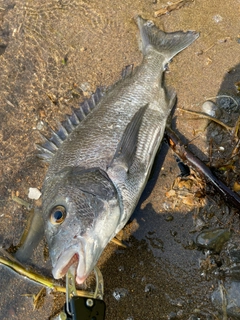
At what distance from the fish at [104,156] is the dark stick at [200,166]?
164 mm

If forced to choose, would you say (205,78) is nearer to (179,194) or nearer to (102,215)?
(179,194)

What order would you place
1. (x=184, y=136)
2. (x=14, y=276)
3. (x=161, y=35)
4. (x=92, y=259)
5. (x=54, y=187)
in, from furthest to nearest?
(x=161, y=35) → (x=184, y=136) → (x=14, y=276) → (x=54, y=187) → (x=92, y=259)

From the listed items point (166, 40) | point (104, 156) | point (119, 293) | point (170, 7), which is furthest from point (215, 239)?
point (170, 7)

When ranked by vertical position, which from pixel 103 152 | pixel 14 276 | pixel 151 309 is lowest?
pixel 151 309

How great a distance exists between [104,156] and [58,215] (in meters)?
0.78

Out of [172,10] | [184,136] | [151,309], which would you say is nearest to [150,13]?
[172,10]

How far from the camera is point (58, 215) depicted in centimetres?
300

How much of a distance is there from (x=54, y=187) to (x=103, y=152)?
1.95 feet

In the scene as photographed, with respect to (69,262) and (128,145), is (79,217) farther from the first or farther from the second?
(128,145)

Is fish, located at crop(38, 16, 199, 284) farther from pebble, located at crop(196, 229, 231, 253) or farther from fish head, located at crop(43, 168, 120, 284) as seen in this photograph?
pebble, located at crop(196, 229, 231, 253)

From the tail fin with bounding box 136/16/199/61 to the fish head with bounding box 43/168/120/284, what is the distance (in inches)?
75.4

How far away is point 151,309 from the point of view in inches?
139

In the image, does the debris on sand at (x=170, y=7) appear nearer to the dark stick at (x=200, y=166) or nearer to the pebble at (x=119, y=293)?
the dark stick at (x=200, y=166)

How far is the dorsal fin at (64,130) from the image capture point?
3865mm
